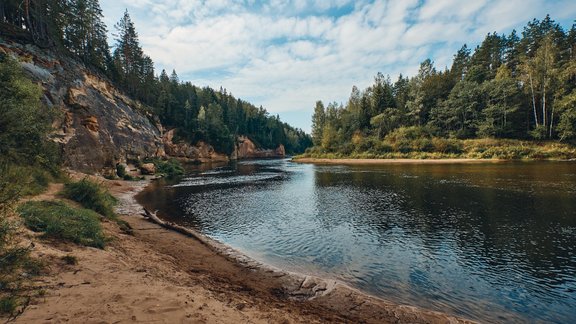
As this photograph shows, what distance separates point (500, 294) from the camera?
923 centimetres

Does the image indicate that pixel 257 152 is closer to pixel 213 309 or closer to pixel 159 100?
pixel 159 100

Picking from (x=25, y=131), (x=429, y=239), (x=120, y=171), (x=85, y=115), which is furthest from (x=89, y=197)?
(x=85, y=115)

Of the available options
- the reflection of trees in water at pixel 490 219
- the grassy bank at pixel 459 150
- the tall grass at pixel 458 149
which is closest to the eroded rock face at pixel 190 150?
the tall grass at pixel 458 149

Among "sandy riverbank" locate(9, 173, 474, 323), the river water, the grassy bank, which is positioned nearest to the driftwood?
the river water

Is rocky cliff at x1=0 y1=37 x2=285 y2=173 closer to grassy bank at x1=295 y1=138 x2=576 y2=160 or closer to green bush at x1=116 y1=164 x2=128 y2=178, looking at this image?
green bush at x1=116 y1=164 x2=128 y2=178

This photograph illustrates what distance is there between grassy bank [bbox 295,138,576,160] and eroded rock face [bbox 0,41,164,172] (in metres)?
63.0

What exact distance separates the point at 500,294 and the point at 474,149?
68041 millimetres

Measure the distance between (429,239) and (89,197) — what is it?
2048 cm

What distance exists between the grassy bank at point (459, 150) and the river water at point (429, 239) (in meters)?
38.8

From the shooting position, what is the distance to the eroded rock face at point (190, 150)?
283ft

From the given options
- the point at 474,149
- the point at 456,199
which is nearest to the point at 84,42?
the point at 456,199

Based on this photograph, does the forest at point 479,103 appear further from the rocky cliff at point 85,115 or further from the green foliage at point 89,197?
the green foliage at point 89,197

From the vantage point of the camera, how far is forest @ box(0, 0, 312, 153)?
42.5 m

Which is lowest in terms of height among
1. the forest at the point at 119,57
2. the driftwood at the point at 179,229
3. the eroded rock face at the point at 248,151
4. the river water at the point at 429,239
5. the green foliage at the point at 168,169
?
the river water at the point at 429,239
